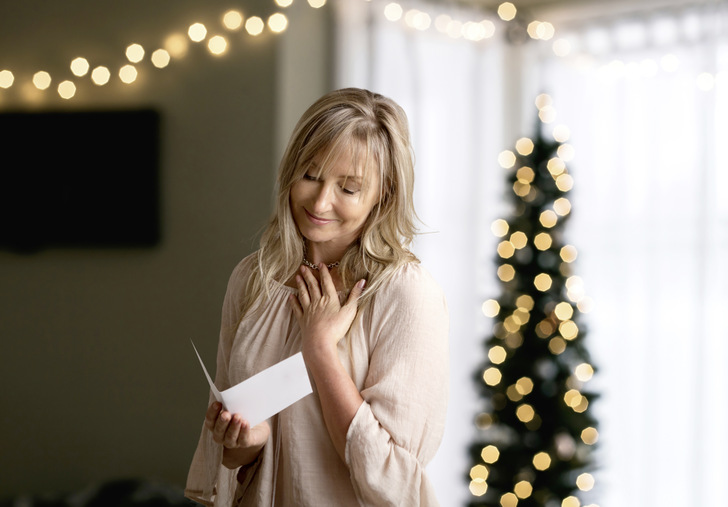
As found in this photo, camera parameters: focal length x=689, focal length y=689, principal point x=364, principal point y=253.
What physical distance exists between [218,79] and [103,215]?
2.64ft

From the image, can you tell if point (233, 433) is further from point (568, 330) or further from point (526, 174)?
point (526, 174)

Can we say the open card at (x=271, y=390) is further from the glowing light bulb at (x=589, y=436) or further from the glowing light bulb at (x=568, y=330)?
the glowing light bulb at (x=589, y=436)

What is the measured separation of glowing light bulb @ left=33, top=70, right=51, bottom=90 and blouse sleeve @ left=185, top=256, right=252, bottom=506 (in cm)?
187

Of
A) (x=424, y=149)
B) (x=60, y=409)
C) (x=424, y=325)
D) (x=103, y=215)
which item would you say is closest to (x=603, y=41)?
(x=424, y=149)

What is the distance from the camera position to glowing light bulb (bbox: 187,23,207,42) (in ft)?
10.2

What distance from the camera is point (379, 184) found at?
1383 mm

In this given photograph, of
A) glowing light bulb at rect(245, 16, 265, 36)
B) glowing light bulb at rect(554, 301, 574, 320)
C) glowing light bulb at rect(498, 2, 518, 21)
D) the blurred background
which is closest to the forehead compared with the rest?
the blurred background

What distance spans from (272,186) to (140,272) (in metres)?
0.70

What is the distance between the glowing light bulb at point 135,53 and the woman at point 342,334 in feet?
6.28

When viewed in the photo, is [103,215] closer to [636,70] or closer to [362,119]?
[362,119]

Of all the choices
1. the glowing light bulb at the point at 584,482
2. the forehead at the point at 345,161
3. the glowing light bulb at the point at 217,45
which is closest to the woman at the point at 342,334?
the forehead at the point at 345,161

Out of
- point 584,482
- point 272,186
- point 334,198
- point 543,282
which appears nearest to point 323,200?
point 334,198

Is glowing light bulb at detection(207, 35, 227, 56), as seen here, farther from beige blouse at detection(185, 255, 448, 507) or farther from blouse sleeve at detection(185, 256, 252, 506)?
beige blouse at detection(185, 255, 448, 507)

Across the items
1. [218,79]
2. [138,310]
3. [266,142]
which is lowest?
[138,310]
